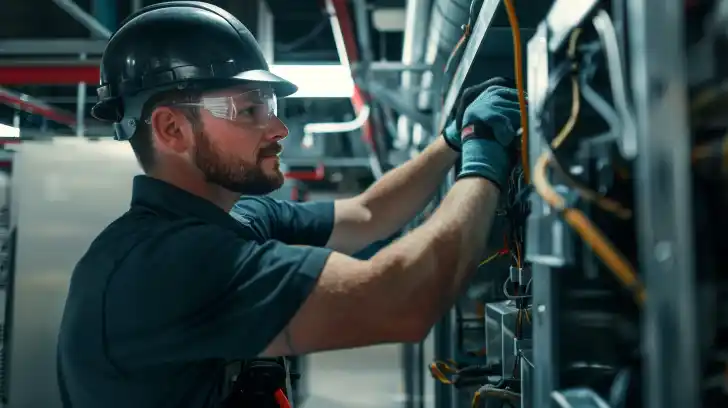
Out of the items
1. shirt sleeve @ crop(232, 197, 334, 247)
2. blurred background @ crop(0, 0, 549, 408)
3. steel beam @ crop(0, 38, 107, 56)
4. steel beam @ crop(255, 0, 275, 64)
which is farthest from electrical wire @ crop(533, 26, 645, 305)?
steel beam @ crop(255, 0, 275, 64)

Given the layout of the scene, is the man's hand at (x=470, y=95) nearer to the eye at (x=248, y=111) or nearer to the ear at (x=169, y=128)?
the eye at (x=248, y=111)

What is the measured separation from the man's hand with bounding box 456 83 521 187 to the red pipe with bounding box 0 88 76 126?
140 inches

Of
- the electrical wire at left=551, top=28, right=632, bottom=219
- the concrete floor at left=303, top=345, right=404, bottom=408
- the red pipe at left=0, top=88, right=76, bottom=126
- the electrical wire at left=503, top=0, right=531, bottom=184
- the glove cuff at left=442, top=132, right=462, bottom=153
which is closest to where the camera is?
the electrical wire at left=551, top=28, right=632, bottom=219

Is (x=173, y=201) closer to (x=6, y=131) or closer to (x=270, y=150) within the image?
(x=270, y=150)

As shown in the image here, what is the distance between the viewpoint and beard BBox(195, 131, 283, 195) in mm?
1233

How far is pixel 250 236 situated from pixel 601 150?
84 centimetres

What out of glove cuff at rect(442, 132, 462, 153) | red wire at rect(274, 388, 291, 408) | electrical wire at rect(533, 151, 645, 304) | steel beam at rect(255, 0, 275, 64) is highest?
steel beam at rect(255, 0, 275, 64)

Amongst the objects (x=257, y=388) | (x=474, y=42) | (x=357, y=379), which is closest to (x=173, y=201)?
(x=257, y=388)

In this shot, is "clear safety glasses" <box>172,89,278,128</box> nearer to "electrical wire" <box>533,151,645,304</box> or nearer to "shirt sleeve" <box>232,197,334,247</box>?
"shirt sleeve" <box>232,197,334,247</box>

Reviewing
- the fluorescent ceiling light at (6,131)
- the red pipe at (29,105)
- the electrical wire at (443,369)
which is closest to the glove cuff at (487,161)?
the electrical wire at (443,369)

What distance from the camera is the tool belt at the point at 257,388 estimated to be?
1.20 m

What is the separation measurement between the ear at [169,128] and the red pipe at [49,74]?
5.40 feet

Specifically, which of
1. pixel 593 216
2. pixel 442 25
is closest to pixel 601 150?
pixel 593 216

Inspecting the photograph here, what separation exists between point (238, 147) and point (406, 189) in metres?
0.46
